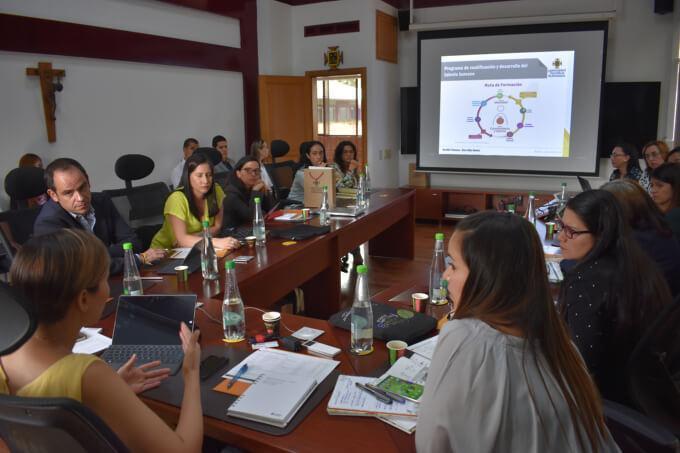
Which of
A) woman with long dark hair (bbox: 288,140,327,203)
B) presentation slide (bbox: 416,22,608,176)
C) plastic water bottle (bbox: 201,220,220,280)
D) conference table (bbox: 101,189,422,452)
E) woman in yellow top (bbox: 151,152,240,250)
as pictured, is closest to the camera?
conference table (bbox: 101,189,422,452)

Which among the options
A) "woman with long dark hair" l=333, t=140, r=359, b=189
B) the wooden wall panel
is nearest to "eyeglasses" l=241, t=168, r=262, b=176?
"woman with long dark hair" l=333, t=140, r=359, b=189

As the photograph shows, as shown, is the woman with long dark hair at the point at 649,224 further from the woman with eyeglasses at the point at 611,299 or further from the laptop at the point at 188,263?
the laptop at the point at 188,263

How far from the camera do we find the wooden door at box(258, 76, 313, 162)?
255 inches

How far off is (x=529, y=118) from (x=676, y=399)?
534 cm

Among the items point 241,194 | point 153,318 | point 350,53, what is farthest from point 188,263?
→ point 350,53

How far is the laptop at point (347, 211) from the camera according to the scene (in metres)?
3.81

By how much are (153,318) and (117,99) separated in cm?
367

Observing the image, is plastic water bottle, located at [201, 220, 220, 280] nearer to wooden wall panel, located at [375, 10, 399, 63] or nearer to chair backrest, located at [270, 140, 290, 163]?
chair backrest, located at [270, 140, 290, 163]

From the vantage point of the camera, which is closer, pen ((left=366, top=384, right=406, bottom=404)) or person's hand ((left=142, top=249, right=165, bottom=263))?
pen ((left=366, top=384, right=406, bottom=404))

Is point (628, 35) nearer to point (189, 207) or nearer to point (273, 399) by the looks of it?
point (189, 207)

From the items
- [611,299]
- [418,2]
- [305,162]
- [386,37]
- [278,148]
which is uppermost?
[418,2]

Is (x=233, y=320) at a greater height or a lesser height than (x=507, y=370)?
lesser

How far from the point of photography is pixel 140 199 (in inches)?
137

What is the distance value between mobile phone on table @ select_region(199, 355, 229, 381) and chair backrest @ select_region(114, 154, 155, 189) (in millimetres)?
2405
